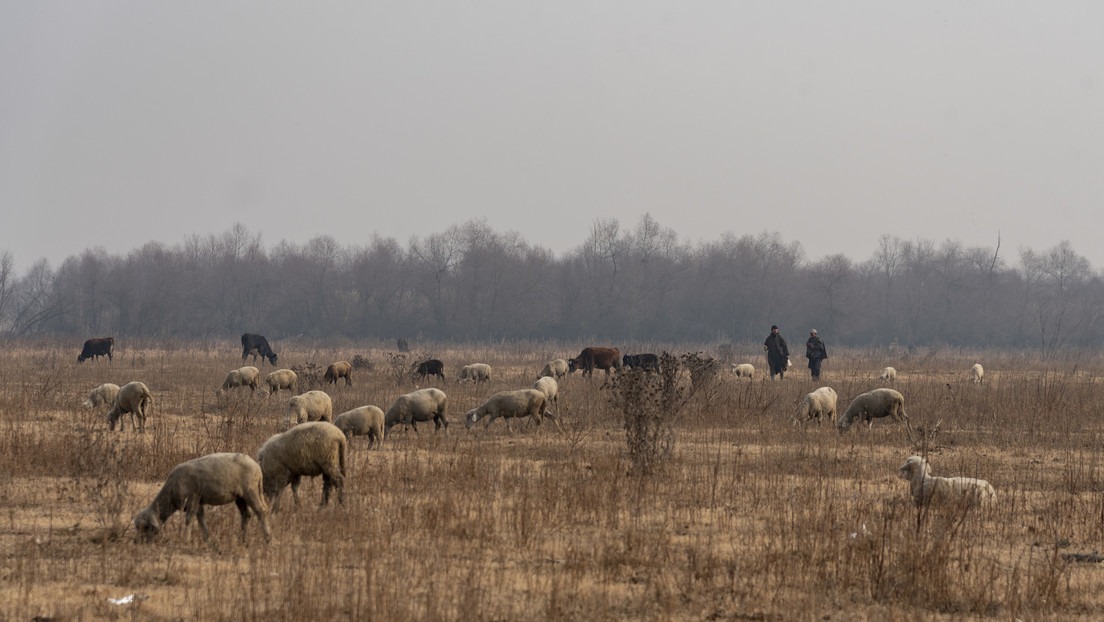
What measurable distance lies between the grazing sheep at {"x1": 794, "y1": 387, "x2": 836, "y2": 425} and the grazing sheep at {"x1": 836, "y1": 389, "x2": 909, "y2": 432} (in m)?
0.74

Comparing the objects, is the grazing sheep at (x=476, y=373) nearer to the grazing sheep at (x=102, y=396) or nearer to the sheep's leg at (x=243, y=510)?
the grazing sheep at (x=102, y=396)

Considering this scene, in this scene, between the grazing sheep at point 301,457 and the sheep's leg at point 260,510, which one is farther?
the grazing sheep at point 301,457

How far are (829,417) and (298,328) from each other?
72.5 meters

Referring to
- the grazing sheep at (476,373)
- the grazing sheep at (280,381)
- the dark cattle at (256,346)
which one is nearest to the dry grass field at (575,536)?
the grazing sheep at (280,381)

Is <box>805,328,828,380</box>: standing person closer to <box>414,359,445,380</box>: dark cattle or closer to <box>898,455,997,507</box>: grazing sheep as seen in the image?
<box>414,359,445,380</box>: dark cattle

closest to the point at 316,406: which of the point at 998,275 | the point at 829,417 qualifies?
the point at 829,417

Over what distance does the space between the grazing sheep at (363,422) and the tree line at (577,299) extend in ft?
208

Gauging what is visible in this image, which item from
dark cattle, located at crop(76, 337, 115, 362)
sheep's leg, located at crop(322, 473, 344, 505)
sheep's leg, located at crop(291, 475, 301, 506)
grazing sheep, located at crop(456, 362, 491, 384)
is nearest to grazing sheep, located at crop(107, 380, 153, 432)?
sheep's leg, located at crop(291, 475, 301, 506)

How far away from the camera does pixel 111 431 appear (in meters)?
15.4

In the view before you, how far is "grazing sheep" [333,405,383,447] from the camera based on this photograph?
13867 mm

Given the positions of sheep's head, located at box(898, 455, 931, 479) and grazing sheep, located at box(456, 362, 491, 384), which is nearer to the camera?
sheep's head, located at box(898, 455, 931, 479)

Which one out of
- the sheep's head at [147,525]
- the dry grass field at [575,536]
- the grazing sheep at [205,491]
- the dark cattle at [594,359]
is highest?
the dark cattle at [594,359]

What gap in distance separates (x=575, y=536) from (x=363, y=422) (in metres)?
6.04

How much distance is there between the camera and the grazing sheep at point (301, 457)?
9.29 metres
